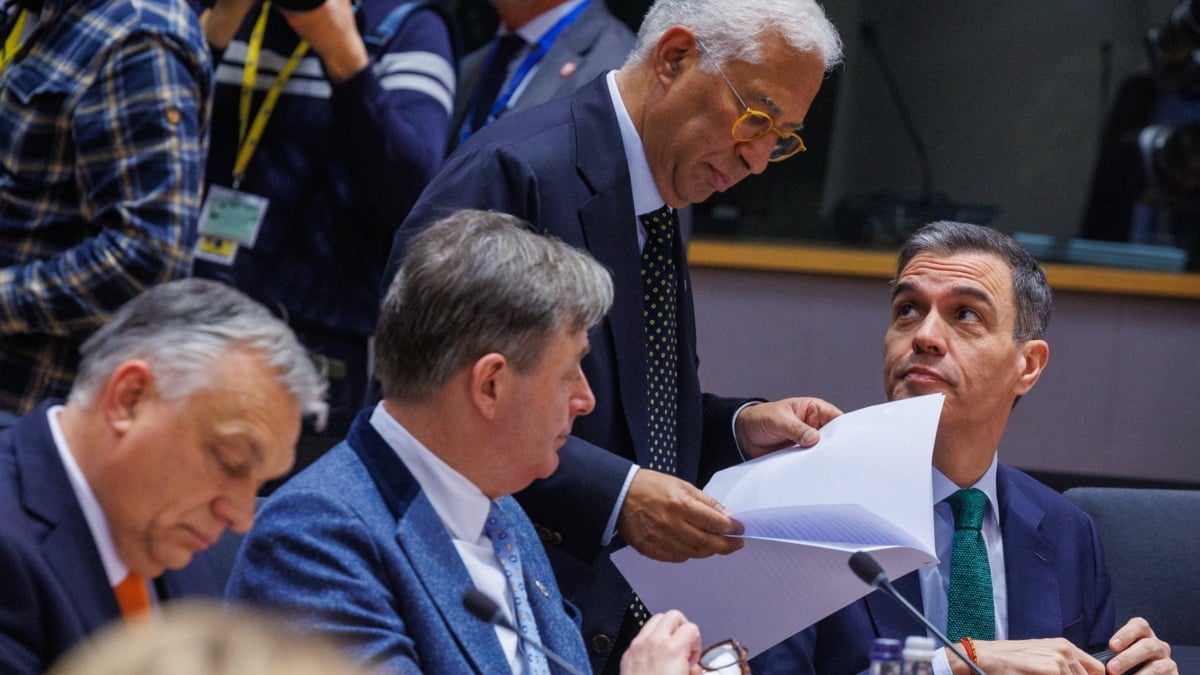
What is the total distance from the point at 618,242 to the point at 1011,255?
755mm

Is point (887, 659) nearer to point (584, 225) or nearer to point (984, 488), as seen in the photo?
point (584, 225)

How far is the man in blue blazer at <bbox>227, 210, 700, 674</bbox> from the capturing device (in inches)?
69.5

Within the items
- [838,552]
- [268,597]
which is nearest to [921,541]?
[838,552]

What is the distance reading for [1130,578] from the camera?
288 cm

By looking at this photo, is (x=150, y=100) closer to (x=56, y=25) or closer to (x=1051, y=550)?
(x=56, y=25)

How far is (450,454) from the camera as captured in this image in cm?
190

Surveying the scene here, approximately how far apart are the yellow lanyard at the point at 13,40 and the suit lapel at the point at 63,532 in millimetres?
1284

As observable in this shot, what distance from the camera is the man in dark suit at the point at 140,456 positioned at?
1536 mm

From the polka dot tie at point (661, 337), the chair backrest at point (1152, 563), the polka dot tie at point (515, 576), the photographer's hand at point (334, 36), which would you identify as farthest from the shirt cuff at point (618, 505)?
the photographer's hand at point (334, 36)

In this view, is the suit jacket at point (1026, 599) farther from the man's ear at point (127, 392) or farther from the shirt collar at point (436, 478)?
the man's ear at point (127, 392)

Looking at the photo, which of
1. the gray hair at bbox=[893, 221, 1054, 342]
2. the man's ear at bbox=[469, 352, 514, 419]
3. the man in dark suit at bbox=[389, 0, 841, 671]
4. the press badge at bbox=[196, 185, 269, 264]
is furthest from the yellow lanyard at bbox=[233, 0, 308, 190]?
the man's ear at bbox=[469, 352, 514, 419]

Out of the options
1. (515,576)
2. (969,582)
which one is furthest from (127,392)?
(969,582)

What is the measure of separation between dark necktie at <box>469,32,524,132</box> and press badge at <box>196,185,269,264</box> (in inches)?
25.1

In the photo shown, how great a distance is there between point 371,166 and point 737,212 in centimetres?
283
